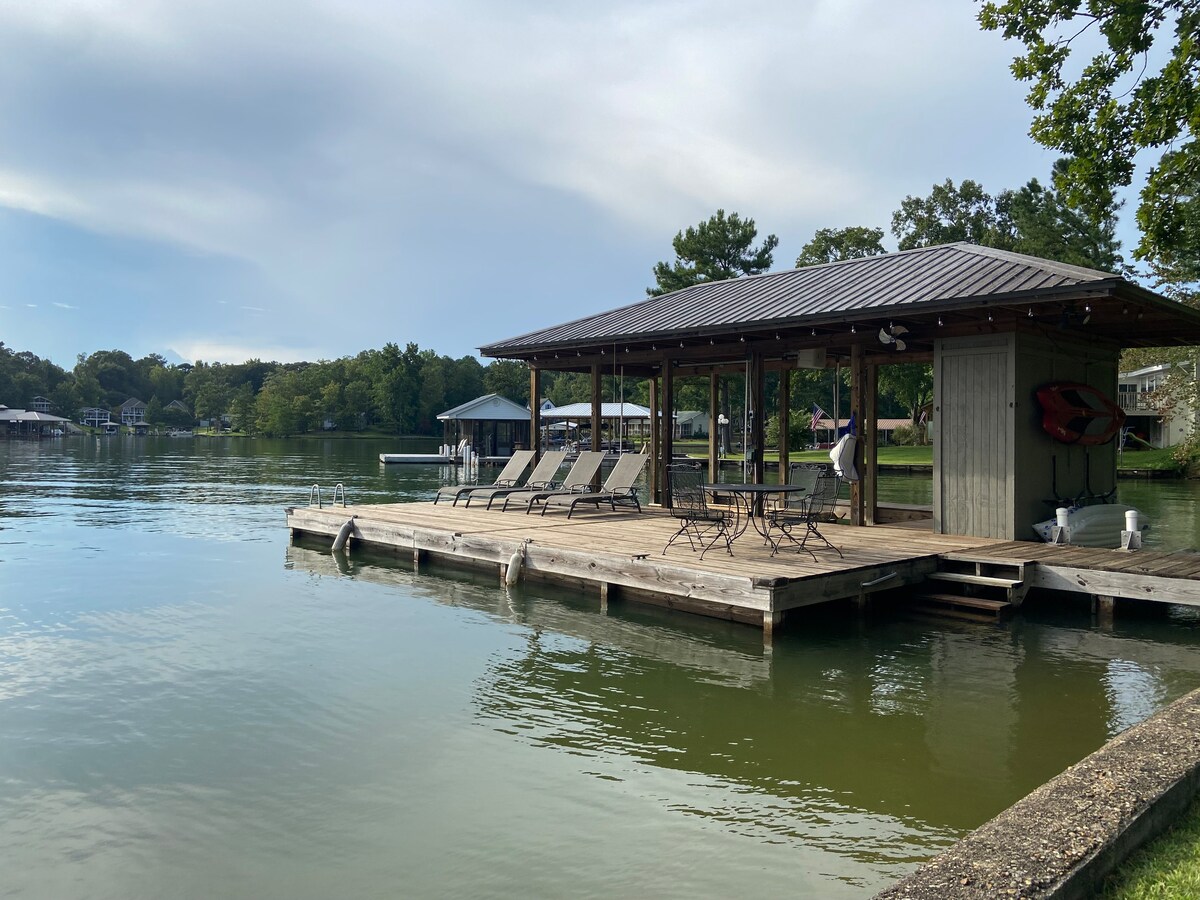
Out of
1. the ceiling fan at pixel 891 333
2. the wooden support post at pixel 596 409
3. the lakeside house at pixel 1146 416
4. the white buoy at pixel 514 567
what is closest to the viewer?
the white buoy at pixel 514 567

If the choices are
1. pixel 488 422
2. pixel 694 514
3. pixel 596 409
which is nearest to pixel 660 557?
pixel 694 514

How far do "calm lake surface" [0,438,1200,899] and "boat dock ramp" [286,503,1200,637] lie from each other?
32 centimetres

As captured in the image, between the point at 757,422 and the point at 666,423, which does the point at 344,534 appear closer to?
the point at 666,423

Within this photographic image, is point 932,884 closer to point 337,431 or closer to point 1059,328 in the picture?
point 1059,328

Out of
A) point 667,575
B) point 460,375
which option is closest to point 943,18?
point 667,575

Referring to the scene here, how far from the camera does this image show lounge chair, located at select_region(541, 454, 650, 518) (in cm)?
1270

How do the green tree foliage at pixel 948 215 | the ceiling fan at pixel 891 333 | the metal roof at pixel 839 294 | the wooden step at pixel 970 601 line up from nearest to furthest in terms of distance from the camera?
the wooden step at pixel 970 601, the metal roof at pixel 839 294, the ceiling fan at pixel 891 333, the green tree foliage at pixel 948 215

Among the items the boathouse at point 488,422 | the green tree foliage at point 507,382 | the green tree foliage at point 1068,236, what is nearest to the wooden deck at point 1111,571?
the green tree foliage at point 1068,236

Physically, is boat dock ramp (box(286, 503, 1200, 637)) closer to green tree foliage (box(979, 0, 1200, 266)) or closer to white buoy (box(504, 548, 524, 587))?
white buoy (box(504, 548, 524, 587))

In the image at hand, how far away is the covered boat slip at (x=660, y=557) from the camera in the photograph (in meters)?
7.57

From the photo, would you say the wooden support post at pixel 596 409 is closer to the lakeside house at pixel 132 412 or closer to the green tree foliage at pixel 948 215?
the green tree foliage at pixel 948 215

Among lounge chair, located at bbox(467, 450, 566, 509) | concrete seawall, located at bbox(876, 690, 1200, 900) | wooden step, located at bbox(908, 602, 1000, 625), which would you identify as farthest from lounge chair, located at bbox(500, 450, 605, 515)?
concrete seawall, located at bbox(876, 690, 1200, 900)

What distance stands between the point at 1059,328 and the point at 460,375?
76.9 meters

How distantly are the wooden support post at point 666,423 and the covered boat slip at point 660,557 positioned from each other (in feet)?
2.32
